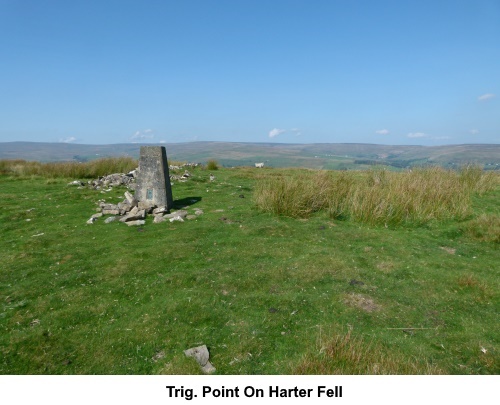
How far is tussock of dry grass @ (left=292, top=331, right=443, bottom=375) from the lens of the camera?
3.77 meters

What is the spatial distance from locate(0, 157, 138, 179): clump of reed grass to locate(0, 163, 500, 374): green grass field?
473 inches

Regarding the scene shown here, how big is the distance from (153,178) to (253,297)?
25.6 ft

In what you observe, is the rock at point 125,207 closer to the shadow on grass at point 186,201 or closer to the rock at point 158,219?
the rock at point 158,219

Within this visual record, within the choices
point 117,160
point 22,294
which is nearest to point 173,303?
point 22,294

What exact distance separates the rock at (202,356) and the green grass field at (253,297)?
0.13m

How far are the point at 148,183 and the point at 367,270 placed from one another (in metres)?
8.50

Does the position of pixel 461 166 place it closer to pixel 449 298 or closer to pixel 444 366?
pixel 449 298

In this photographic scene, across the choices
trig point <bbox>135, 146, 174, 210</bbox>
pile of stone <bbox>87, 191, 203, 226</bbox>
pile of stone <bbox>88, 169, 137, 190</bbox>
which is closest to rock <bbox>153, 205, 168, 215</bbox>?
pile of stone <bbox>87, 191, 203, 226</bbox>

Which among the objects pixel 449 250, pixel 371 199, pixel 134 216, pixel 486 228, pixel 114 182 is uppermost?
pixel 114 182

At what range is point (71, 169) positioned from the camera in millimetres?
21609

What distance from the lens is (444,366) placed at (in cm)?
414

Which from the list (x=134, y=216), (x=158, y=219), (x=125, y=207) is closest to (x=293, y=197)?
(x=158, y=219)

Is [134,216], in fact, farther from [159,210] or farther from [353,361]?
[353,361]

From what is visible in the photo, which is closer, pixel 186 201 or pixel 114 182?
pixel 186 201
